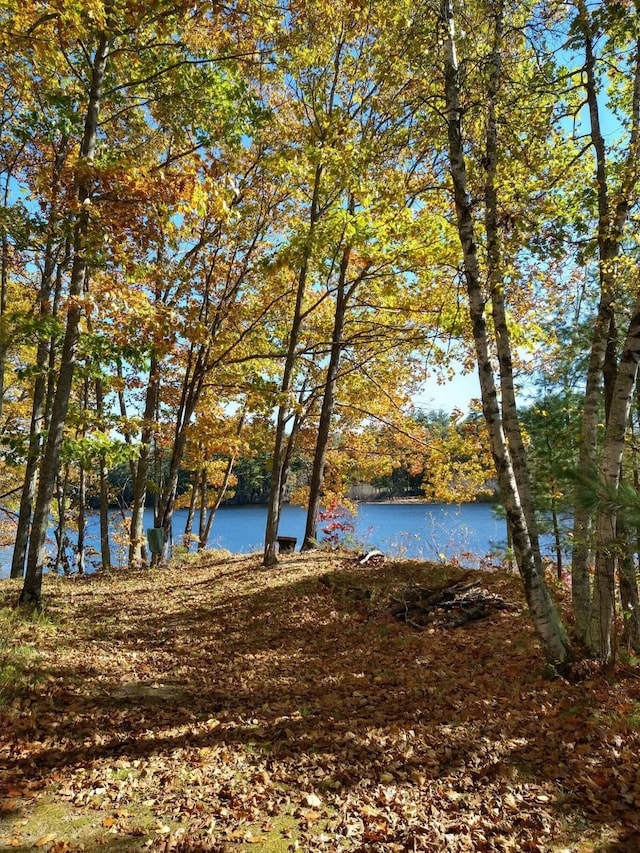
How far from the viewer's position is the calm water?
1663cm

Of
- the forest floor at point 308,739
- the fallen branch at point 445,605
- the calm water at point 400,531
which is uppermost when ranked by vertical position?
the fallen branch at point 445,605

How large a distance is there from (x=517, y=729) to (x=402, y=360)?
1140 centimetres

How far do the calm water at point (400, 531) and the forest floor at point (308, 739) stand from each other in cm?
663

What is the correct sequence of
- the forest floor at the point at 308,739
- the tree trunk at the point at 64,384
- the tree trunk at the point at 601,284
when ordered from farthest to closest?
1. the tree trunk at the point at 64,384
2. the tree trunk at the point at 601,284
3. the forest floor at the point at 308,739

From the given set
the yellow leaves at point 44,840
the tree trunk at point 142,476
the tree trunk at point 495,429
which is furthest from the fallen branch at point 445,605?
the tree trunk at point 142,476

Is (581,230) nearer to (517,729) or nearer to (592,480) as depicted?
(592,480)

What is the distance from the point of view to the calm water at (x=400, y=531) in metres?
16.6

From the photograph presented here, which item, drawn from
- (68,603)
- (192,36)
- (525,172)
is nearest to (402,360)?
(525,172)

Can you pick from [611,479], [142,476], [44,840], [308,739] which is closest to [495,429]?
[611,479]

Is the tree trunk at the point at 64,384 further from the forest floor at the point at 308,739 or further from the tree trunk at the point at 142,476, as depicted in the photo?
the tree trunk at the point at 142,476

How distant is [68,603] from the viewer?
852 centimetres

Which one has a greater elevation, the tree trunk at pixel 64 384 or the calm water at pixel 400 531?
the tree trunk at pixel 64 384

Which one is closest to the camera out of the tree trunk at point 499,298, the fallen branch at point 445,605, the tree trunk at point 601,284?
the tree trunk at point 601,284

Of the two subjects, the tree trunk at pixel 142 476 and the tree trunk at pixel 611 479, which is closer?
the tree trunk at pixel 611 479
